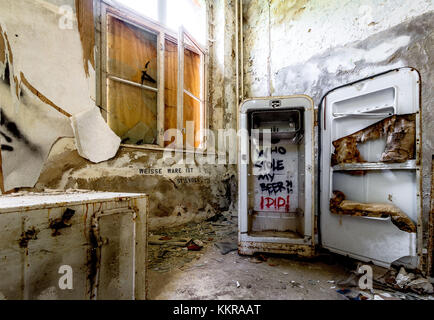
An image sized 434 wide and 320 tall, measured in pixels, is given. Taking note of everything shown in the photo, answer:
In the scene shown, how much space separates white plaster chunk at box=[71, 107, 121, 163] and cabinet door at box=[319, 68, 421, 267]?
197 cm

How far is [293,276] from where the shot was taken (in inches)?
61.7

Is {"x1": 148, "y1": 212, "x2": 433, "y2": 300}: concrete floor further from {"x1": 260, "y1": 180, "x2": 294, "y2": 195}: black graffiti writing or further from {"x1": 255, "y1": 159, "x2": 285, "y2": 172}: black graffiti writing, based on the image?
{"x1": 255, "y1": 159, "x2": 285, "y2": 172}: black graffiti writing

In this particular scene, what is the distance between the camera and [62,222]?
858 millimetres

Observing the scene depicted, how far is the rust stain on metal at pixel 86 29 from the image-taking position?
1.84 metres

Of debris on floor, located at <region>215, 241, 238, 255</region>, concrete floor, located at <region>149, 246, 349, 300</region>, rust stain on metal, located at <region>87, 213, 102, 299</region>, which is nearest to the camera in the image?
rust stain on metal, located at <region>87, 213, 102, 299</region>

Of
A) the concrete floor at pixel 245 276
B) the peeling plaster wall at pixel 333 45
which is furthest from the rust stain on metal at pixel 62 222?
the peeling plaster wall at pixel 333 45

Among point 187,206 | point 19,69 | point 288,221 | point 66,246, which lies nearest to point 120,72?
point 19,69

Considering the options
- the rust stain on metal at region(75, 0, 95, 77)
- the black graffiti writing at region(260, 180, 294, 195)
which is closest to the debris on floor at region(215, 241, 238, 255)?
the black graffiti writing at region(260, 180, 294, 195)

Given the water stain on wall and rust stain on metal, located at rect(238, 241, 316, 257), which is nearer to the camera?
rust stain on metal, located at rect(238, 241, 316, 257)

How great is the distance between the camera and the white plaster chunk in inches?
72.3

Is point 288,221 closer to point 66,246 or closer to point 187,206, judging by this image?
point 187,206

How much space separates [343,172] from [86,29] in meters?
2.53

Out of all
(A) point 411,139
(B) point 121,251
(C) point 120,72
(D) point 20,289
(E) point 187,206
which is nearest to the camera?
(D) point 20,289
